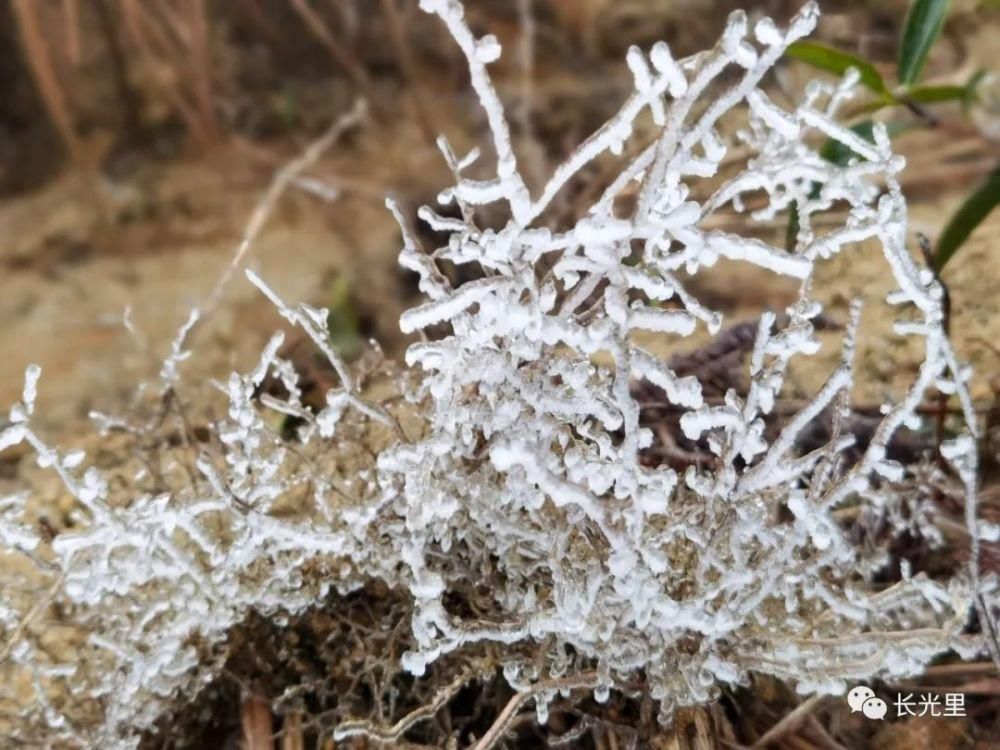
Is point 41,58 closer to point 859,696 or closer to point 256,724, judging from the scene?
point 256,724

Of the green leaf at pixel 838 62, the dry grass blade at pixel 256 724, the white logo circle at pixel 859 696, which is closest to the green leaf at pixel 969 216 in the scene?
the green leaf at pixel 838 62

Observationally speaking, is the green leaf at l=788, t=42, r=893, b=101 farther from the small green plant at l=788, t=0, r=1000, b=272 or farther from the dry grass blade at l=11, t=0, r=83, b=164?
the dry grass blade at l=11, t=0, r=83, b=164

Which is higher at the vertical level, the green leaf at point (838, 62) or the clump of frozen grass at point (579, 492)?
the green leaf at point (838, 62)

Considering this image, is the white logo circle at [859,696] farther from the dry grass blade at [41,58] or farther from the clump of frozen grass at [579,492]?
the dry grass blade at [41,58]

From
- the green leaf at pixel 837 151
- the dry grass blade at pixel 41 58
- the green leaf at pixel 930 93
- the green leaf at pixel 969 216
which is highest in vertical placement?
the dry grass blade at pixel 41 58

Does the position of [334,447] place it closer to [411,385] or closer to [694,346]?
[411,385]

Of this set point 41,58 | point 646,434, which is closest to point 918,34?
point 646,434
